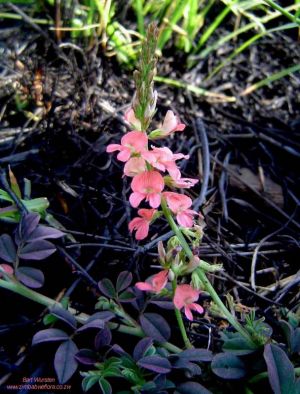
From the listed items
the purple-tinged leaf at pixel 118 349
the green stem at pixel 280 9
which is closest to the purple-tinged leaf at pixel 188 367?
the purple-tinged leaf at pixel 118 349

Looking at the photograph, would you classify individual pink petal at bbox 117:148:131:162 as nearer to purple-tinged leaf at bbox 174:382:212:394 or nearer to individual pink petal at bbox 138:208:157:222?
individual pink petal at bbox 138:208:157:222

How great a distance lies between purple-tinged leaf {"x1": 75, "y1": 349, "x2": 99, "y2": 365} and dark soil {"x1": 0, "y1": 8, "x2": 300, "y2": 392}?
103 millimetres

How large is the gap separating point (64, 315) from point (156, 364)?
0.25m

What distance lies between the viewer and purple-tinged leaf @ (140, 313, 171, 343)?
1.07 m

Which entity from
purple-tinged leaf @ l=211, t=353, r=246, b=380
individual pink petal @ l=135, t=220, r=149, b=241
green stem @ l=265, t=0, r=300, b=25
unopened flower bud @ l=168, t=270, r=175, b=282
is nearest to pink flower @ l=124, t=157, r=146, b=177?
individual pink petal @ l=135, t=220, r=149, b=241

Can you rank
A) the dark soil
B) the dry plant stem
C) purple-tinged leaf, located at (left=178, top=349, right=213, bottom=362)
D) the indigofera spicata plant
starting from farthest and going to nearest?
1. the dark soil
2. the dry plant stem
3. purple-tinged leaf, located at (left=178, top=349, right=213, bottom=362)
4. the indigofera spicata plant

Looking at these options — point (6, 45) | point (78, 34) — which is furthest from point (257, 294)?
point (6, 45)

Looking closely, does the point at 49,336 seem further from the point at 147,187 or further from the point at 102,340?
the point at 147,187

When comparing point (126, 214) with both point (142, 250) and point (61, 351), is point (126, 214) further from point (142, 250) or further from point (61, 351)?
point (61, 351)

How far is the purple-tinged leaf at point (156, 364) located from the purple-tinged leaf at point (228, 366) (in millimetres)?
100

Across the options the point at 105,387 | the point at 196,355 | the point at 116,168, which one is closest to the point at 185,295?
the point at 196,355

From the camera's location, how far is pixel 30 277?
1.09 metres

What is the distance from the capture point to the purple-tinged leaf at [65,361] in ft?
3.18

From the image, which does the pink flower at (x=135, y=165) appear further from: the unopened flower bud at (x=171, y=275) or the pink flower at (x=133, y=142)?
the unopened flower bud at (x=171, y=275)
